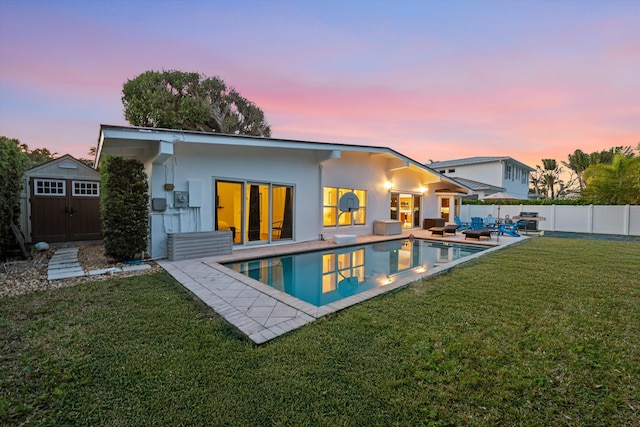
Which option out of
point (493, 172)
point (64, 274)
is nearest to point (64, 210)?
point (64, 274)

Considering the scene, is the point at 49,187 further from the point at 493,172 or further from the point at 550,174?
the point at 550,174

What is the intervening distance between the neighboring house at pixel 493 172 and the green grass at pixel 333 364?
22573 mm

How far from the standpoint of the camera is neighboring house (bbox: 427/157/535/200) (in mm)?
25594

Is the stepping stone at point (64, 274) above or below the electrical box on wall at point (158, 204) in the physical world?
below

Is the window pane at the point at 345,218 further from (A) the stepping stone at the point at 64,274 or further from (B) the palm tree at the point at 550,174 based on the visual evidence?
(B) the palm tree at the point at 550,174

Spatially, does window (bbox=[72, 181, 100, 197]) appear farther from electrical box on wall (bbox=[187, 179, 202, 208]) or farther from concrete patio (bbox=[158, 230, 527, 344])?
concrete patio (bbox=[158, 230, 527, 344])

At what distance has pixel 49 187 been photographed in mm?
9992

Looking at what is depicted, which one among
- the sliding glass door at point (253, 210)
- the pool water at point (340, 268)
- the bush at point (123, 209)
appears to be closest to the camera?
the pool water at point (340, 268)

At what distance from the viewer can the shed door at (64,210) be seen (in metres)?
9.77

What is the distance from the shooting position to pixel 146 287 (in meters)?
5.02

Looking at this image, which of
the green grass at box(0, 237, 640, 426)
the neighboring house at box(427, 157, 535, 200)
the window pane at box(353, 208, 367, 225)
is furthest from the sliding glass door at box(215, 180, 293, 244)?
the neighboring house at box(427, 157, 535, 200)

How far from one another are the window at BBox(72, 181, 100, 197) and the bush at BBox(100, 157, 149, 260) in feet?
15.3

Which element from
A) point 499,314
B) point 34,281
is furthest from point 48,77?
point 499,314

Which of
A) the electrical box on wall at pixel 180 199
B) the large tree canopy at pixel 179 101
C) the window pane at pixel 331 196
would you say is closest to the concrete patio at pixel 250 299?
the electrical box on wall at pixel 180 199
